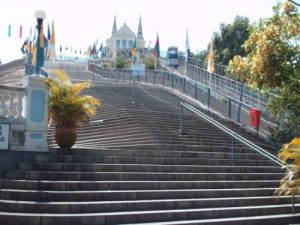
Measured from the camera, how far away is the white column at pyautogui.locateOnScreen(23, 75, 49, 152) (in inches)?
426

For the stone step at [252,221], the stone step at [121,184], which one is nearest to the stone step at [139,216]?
the stone step at [252,221]

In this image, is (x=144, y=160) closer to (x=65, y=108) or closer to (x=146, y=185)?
(x=146, y=185)

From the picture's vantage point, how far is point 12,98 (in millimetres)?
10977

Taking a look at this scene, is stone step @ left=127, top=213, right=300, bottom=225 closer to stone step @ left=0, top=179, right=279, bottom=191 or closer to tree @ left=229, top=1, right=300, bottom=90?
stone step @ left=0, top=179, right=279, bottom=191

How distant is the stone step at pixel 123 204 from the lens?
29.3ft

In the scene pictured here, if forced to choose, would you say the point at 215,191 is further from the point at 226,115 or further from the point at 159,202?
the point at 226,115

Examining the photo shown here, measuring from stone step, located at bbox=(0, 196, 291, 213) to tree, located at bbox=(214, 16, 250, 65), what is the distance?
131 feet

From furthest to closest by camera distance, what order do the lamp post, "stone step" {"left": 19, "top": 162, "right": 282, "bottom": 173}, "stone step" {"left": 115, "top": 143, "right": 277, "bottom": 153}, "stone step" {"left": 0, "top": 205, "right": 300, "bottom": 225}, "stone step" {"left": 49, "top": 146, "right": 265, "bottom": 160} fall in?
"stone step" {"left": 115, "top": 143, "right": 277, "bottom": 153} → the lamp post → "stone step" {"left": 49, "top": 146, "right": 265, "bottom": 160} → "stone step" {"left": 19, "top": 162, "right": 282, "bottom": 173} → "stone step" {"left": 0, "top": 205, "right": 300, "bottom": 225}

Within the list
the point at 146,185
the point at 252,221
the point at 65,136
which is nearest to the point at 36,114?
the point at 65,136

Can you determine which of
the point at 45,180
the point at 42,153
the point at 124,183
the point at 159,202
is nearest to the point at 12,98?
the point at 42,153

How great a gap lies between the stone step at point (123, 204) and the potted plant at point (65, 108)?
249 cm

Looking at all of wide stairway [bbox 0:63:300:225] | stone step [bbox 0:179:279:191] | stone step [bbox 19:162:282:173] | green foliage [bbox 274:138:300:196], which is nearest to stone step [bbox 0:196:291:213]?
wide stairway [bbox 0:63:300:225]

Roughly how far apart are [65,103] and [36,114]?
744mm

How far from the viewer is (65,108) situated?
1138 cm
